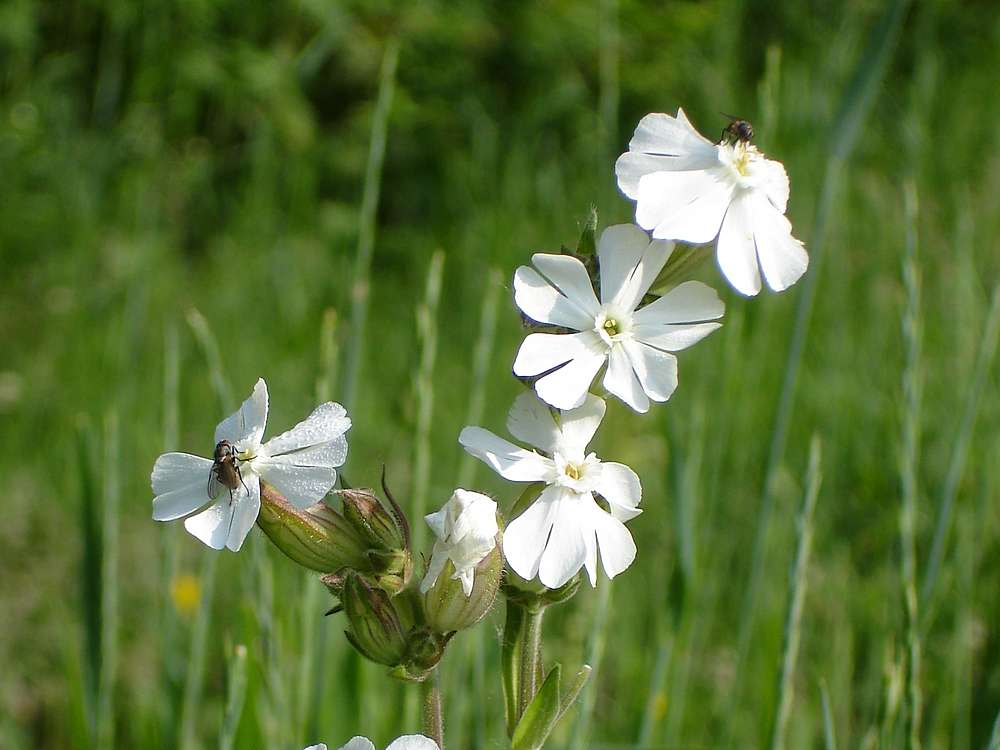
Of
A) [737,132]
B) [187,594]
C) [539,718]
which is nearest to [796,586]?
[539,718]

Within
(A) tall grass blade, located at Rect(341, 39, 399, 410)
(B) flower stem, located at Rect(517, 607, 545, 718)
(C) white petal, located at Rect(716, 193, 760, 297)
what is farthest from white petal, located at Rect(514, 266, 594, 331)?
(A) tall grass blade, located at Rect(341, 39, 399, 410)

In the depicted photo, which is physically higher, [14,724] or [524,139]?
[524,139]

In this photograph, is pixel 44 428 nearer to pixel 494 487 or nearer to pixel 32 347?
pixel 32 347

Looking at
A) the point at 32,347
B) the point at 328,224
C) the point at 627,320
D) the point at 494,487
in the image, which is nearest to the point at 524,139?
the point at 328,224

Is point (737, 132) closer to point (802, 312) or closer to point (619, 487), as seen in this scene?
point (619, 487)

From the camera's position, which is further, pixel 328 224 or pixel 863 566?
pixel 328 224

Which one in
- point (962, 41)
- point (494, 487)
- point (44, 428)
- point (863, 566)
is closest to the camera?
point (494, 487)

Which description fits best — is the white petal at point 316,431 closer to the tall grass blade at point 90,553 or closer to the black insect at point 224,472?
the black insect at point 224,472
